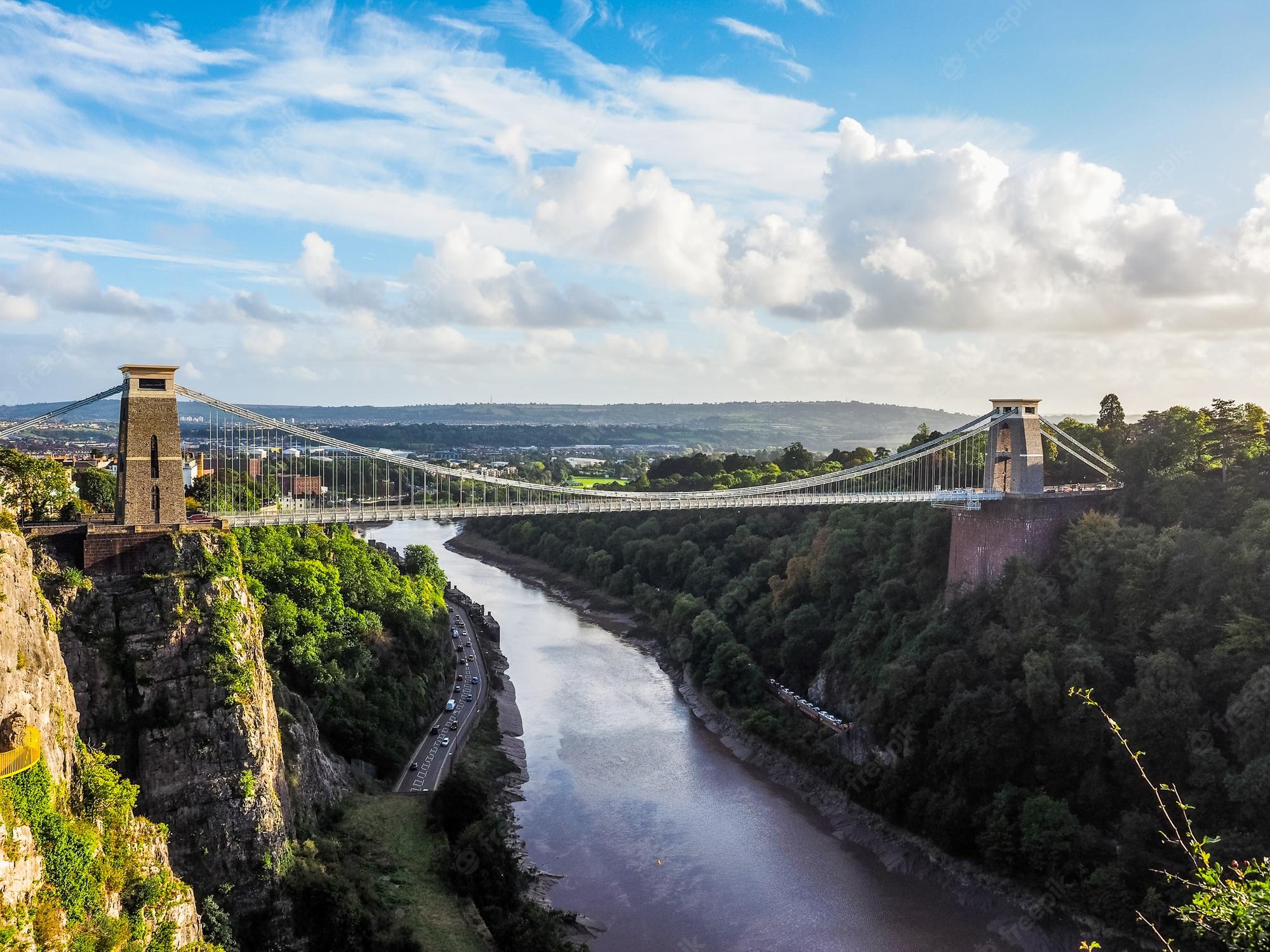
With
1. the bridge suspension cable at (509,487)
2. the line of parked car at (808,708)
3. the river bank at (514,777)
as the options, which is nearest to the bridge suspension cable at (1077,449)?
the bridge suspension cable at (509,487)

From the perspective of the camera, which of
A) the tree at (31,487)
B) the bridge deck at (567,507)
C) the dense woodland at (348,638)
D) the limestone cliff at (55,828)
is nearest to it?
the limestone cliff at (55,828)

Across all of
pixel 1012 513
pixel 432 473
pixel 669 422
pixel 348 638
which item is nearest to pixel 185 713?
pixel 348 638

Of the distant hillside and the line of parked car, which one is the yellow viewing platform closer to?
the line of parked car

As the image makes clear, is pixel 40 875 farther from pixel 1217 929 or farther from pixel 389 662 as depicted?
pixel 389 662

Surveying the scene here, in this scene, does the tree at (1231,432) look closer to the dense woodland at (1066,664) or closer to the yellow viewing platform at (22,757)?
the dense woodland at (1066,664)

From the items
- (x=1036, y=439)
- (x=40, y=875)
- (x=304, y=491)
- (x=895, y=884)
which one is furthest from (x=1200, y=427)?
(x=304, y=491)

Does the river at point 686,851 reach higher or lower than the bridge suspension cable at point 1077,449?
lower
